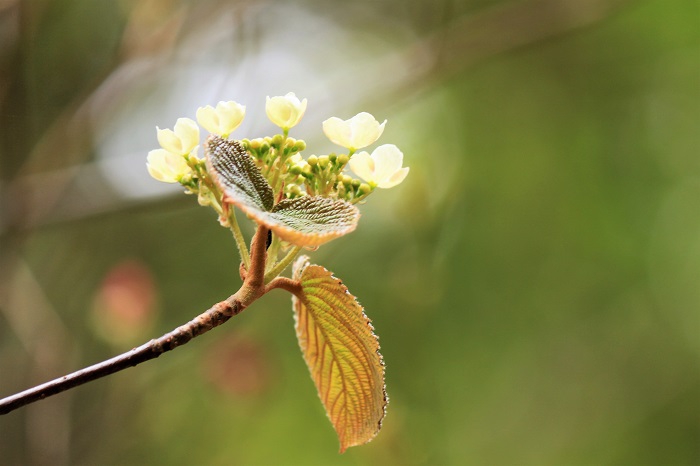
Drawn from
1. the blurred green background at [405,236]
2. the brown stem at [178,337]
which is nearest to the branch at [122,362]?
the brown stem at [178,337]

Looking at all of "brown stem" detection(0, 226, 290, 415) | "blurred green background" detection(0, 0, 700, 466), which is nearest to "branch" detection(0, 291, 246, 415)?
"brown stem" detection(0, 226, 290, 415)

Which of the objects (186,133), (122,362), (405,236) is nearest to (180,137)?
(186,133)

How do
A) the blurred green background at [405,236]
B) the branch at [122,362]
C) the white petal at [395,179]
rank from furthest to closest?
the blurred green background at [405,236]
the white petal at [395,179]
the branch at [122,362]

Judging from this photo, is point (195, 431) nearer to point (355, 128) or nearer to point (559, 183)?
point (559, 183)

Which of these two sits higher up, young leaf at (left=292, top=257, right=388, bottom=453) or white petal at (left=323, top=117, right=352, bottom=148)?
white petal at (left=323, top=117, right=352, bottom=148)

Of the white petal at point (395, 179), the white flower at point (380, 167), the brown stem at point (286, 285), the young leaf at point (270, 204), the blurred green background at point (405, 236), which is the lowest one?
the blurred green background at point (405, 236)

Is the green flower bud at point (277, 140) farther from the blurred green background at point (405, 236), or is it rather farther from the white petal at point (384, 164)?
the blurred green background at point (405, 236)

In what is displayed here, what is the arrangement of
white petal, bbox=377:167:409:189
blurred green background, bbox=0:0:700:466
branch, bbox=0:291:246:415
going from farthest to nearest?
blurred green background, bbox=0:0:700:466, white petal, bbox=377:167:409:189, branch, bbox=0:291:246:415

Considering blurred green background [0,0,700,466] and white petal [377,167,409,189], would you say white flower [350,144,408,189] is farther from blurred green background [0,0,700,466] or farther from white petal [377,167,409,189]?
blurred green background [0,0,700,466]
